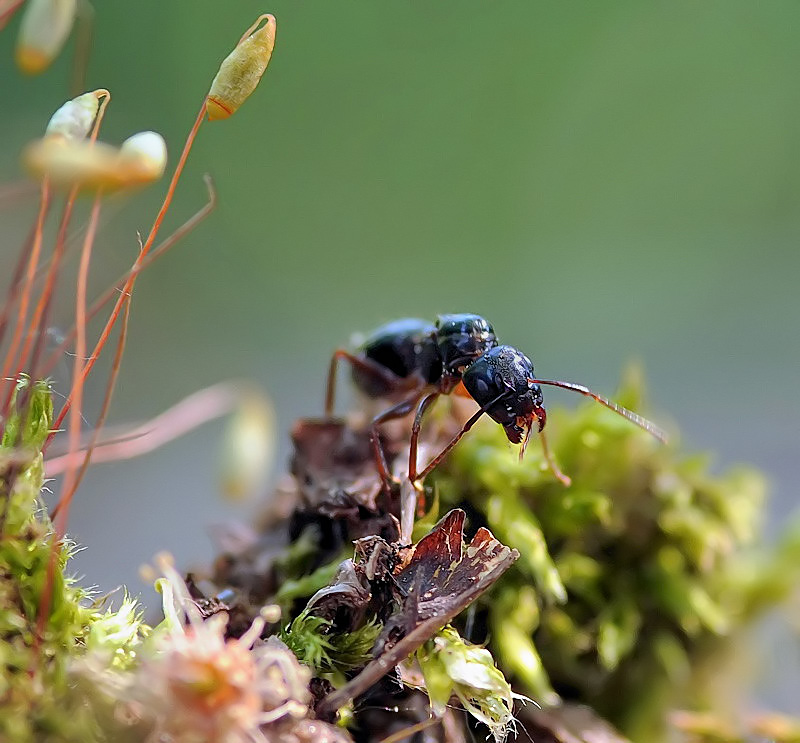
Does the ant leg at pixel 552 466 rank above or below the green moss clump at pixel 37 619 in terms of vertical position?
above

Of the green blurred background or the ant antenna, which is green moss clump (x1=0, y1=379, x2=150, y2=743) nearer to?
the ant antenna

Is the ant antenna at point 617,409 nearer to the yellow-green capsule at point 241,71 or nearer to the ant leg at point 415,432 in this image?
the ant leg at point 415,432

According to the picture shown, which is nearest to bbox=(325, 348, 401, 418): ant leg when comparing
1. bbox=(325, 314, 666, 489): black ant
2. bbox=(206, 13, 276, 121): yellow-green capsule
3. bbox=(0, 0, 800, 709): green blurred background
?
bbox=(325, 314, 666, 489): black ant

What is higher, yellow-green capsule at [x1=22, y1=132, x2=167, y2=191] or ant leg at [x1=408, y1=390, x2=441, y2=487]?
yellow-green capsule at [x1=22, y1=132, x2=167, y2=191]

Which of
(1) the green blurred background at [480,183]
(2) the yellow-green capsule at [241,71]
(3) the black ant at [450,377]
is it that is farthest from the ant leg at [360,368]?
(1) the green blurred background at [480,183]

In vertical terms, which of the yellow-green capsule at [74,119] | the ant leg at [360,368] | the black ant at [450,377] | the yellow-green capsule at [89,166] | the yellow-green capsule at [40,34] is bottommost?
the ant leg at [360,368]

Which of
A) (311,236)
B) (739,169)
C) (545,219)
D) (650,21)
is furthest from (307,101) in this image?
(739,169)
